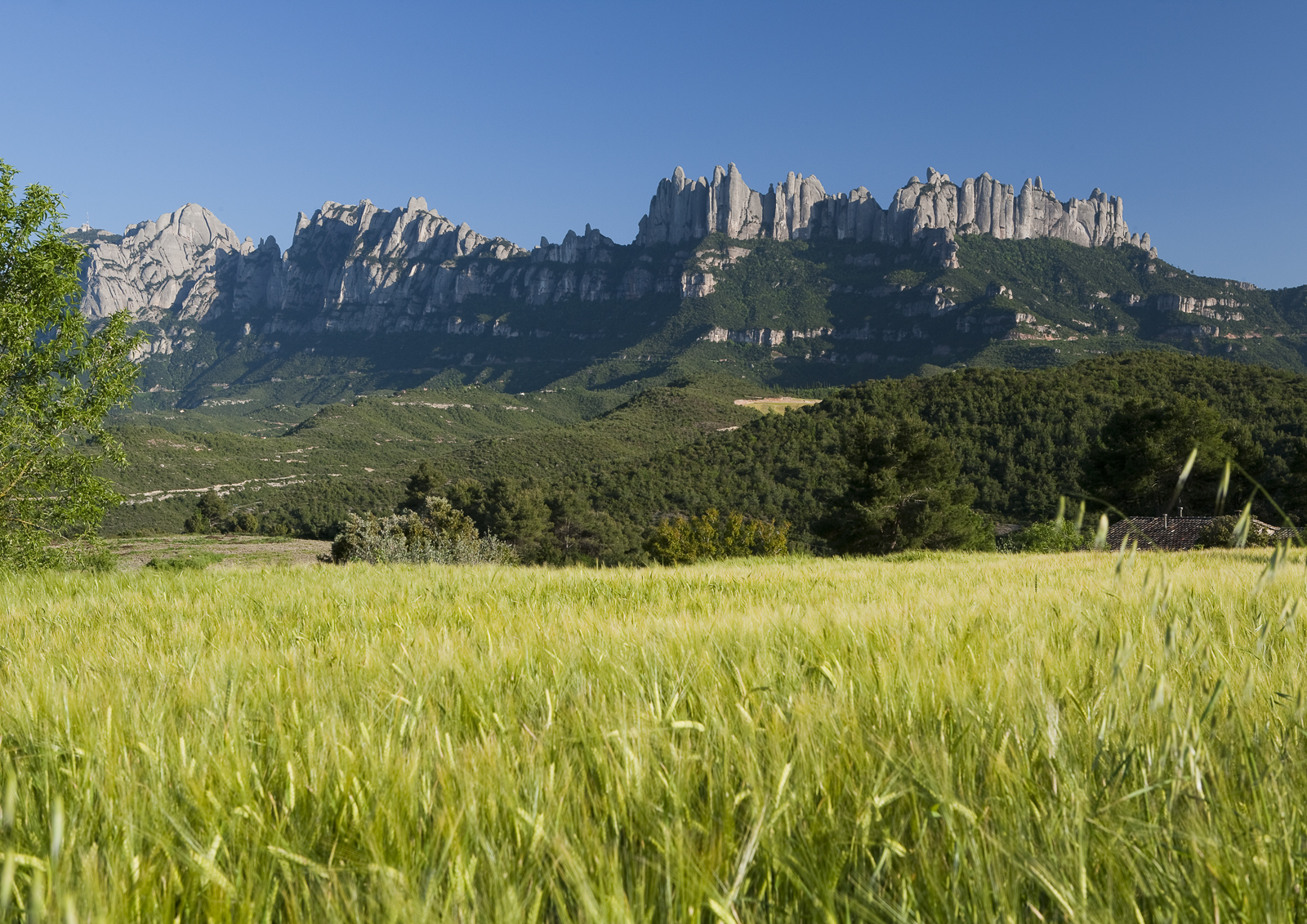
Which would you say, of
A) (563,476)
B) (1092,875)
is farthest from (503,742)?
(563,476)

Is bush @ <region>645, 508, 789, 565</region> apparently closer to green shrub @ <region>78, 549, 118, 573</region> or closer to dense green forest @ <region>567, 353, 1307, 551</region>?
dense green forest @ <region>567, 353, 1307, 551</region>

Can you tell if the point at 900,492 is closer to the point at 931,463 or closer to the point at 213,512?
the point at 931,463

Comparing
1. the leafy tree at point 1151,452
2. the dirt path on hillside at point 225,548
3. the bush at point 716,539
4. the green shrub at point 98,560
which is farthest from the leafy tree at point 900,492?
the green shrub at point 98,560

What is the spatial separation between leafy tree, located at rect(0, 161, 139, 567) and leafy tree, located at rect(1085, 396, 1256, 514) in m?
43.9

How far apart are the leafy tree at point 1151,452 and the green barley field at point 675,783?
143 feet

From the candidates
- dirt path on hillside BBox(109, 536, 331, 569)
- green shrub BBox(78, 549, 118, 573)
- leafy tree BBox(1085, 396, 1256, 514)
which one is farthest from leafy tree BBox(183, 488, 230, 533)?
leafy tree BBox(1085, 396, 1256, 514)

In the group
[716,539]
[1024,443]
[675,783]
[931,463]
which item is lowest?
[716,539]

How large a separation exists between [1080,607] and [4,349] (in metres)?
13.4

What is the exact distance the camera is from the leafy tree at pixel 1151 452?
37.4 meters

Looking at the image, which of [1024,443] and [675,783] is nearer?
[675,783]

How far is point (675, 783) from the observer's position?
3.11 ft

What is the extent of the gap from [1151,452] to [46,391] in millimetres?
47111

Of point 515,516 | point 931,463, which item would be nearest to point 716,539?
point 515,516

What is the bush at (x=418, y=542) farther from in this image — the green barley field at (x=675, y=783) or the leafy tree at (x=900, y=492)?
the leafy tree at (x=900, y=492)
